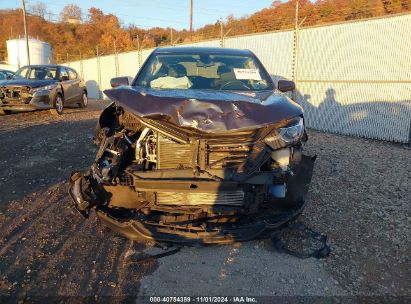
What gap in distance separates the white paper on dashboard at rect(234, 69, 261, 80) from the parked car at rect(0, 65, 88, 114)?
8079 mm

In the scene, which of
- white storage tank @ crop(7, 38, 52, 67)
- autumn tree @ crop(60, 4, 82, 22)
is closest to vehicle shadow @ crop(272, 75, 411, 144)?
white storage tank @ crop(7, 38, 52, 67)

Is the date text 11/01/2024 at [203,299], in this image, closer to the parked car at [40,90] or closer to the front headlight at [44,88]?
the parked car at [40,90]

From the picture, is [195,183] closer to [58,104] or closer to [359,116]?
[359,116]

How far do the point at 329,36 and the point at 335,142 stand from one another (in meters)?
2.96

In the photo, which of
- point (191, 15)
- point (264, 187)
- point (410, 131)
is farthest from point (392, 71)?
point (191, 15)

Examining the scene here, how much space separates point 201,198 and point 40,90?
30.9 ft

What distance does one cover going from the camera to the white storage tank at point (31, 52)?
43.4m

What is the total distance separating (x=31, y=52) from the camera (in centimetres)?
4306

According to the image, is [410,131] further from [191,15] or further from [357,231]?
[191,15]

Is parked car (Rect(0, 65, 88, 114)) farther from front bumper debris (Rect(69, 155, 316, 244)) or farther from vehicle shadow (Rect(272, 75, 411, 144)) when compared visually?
front bumper debris (Rect(69, 155, 316, 244))

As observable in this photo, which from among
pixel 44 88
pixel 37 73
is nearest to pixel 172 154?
pixel 44 88

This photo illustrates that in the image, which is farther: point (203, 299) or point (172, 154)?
point (172, 154)

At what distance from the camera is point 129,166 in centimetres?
343

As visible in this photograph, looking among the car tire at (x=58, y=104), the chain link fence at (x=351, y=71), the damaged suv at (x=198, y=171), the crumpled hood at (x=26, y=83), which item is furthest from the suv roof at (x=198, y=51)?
the car tire at (x=58, y=104)
